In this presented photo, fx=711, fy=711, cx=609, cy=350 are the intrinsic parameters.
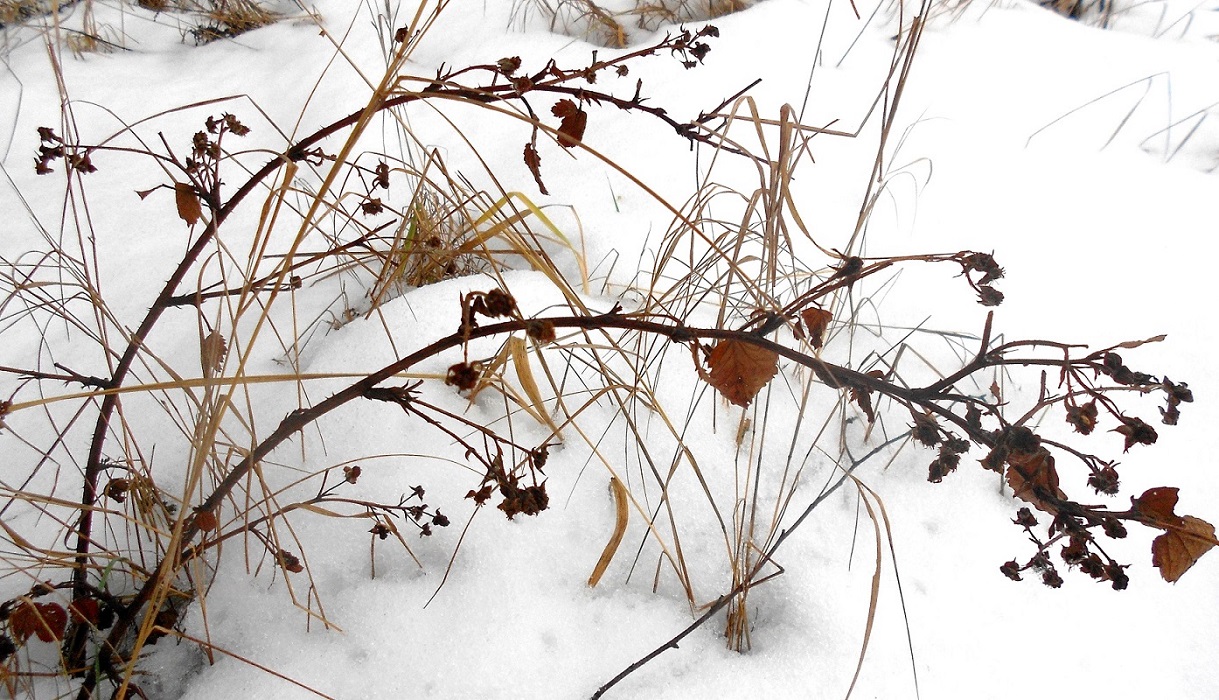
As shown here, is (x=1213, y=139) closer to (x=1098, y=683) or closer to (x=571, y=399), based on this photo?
(x=1098, y=683)

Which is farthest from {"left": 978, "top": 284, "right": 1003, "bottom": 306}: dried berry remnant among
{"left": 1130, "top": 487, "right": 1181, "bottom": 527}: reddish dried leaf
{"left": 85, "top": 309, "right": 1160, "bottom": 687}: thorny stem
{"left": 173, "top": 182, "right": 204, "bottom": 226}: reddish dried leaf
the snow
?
{"left": 173, "top": 182, "right": 204, "bottom": 226}: reddish dried leaf

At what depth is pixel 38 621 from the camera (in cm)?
73

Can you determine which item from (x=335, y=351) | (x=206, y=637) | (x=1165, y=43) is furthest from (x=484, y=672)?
(x=1165, y=43)

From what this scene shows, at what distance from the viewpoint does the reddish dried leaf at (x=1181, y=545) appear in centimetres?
45

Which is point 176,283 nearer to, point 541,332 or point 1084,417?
point 541,332

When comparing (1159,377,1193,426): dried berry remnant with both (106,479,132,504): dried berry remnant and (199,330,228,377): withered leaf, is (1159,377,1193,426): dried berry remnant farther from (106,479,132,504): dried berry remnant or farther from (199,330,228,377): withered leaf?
(106,479,132,504): dried berry remnant

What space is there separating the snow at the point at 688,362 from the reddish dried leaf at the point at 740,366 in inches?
10.1

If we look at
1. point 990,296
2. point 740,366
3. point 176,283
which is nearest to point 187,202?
point 176,283

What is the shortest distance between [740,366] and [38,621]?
0.76 metres

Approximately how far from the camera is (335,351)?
3.66ft

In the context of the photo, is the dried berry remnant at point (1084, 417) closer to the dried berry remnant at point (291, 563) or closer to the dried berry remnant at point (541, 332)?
the dried berry remnant at point (541, 332)

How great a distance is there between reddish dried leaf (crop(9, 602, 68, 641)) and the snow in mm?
115

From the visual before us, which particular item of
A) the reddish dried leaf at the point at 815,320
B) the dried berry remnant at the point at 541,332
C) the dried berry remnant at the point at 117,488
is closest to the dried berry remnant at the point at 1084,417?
the reddish dried leaf at the point at 815,320

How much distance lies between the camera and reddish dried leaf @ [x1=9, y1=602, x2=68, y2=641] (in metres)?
0.71
